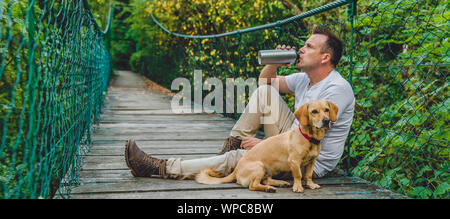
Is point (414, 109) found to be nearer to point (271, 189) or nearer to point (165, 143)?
point (271, 189)

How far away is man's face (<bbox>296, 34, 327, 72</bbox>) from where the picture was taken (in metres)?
2.46

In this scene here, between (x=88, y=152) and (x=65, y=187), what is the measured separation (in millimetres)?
1216

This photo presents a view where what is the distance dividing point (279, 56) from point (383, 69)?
231 centimetres

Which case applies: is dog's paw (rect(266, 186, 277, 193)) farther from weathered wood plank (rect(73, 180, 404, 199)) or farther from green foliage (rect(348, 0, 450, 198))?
green foliage (rect(348, 0, 450, 198))

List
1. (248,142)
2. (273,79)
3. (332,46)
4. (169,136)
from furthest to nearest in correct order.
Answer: (169,136) → (273,79) → (248,142) → (332,46)

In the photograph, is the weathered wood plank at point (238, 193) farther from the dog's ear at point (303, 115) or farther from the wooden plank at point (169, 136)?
the wooden plank at point (169, 136)

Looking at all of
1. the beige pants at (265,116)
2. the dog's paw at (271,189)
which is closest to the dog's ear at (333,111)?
the dog's paw at (271,189)

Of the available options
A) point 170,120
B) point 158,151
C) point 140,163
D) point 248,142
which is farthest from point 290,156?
point 170,120

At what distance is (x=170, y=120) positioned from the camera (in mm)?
5375

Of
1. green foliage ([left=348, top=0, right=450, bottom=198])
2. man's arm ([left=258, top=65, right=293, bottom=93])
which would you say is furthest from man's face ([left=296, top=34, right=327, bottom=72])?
man's arm ([left=258, top=65, right=293, bottom=93])

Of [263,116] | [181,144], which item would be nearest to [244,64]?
[181,144]

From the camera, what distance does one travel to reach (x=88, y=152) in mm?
3213
